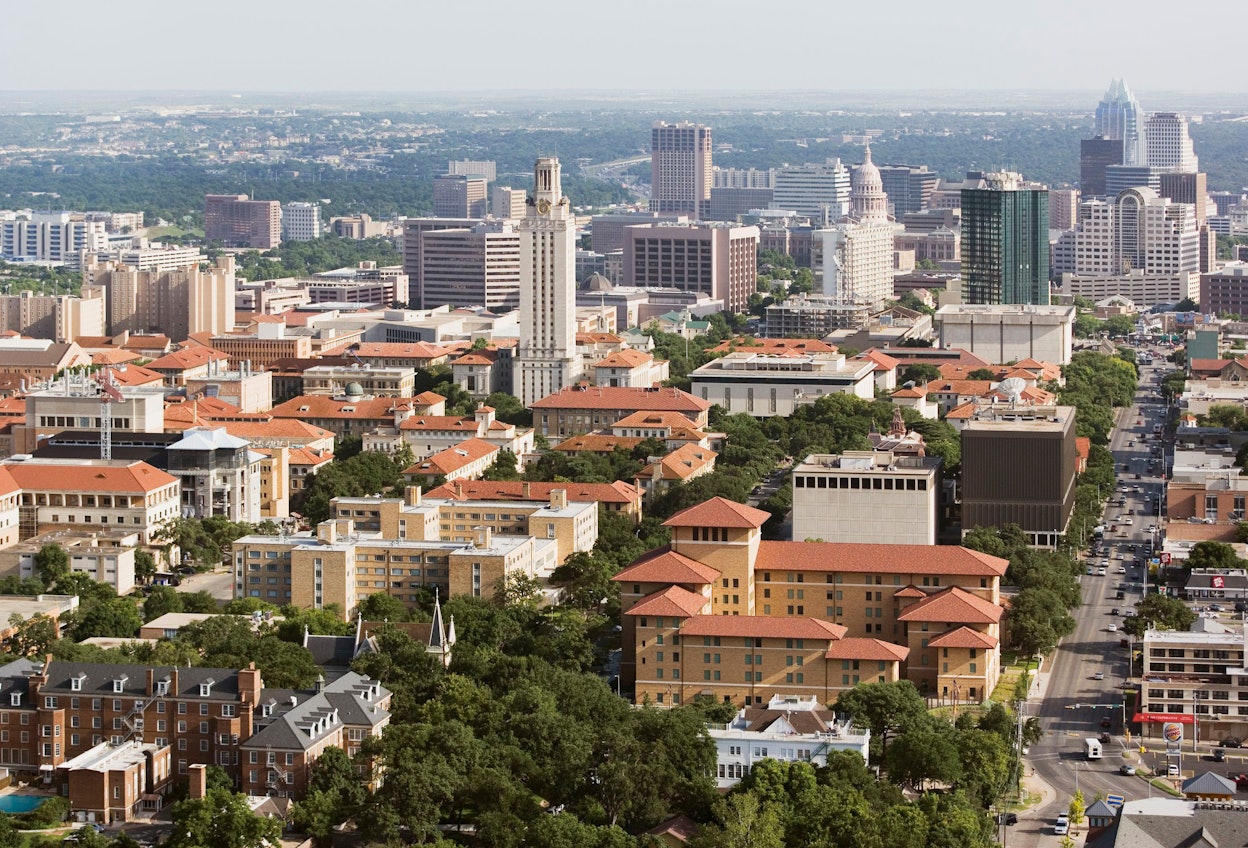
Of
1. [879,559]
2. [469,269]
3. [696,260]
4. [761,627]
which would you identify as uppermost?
[696,260]

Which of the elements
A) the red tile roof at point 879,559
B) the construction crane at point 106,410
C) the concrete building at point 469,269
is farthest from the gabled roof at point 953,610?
the concrete building at point 469,269

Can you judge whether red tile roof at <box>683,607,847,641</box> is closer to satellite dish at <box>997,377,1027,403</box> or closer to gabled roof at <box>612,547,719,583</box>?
gabled roof at <box>612,547,719,583</box>

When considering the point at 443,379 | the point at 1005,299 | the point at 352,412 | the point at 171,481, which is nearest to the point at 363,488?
the point at 171,481

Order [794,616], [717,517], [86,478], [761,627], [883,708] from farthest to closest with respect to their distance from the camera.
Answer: [86,478]
[717,517]
[794,616]
[761,627]
[883,708]

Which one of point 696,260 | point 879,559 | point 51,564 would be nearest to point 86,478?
point 51,564

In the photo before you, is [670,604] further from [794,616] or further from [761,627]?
[794,616]

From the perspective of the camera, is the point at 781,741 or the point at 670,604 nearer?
the point at 781,741
